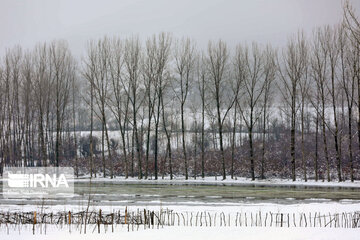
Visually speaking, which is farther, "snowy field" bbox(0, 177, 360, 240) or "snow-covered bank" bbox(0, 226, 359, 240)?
"snowy field" bbox(0, 177, 360, 240)

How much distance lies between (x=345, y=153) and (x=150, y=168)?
21.1 m

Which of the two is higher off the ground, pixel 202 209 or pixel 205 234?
pixel 205 234

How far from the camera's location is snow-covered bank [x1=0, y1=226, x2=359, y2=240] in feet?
30.1

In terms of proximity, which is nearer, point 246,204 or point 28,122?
point 246,204

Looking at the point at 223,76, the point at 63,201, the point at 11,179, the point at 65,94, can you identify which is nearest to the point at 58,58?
the point at 65,94

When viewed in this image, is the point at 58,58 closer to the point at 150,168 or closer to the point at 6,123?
the point at 6,123

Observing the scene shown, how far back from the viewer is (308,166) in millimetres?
36344

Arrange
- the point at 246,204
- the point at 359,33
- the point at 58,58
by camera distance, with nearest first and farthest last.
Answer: the point at 359,33
the point at 246,204
the point at 58,58

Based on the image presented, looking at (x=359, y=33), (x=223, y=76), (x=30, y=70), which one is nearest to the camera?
(x=359, y=33)

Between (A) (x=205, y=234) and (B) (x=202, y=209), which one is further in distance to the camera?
(B) (x=202, y=209)

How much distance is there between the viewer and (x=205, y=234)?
9648 mm

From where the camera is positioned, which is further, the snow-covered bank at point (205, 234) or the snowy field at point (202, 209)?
the snowy field at point (202, 209)

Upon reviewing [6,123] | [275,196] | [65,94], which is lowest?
[275,196]

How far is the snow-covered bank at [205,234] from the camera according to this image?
30.1 feet
